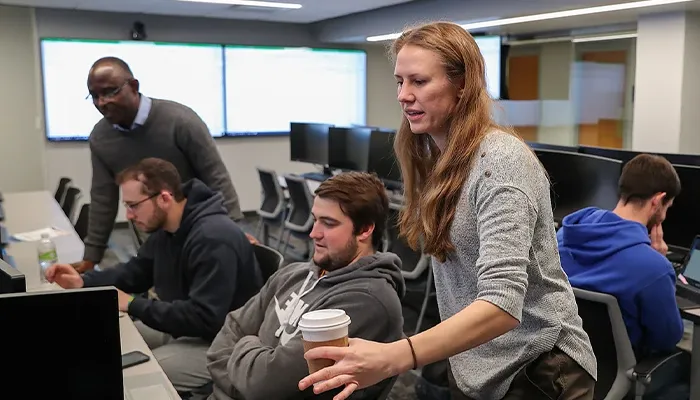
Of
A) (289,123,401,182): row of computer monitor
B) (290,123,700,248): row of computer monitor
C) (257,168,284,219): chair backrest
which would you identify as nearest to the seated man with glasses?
(290,123,700,248): row of computer monitor

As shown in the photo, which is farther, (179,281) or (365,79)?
(365,79)

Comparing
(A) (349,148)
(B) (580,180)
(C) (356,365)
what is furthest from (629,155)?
(C) (356,365)

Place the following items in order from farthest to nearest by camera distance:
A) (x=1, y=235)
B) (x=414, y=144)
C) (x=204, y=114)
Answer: (x=204, y=114) → (x=1, y=235) → (x=414, y=144)

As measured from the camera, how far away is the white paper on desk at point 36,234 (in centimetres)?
378

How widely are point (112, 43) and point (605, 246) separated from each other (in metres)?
6.53

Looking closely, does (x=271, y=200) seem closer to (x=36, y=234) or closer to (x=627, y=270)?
(x=36, y=234)

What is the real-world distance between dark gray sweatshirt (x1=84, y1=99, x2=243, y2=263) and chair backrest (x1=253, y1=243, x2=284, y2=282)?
22.1 inches

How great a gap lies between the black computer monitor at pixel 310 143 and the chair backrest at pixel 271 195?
0.64 meters

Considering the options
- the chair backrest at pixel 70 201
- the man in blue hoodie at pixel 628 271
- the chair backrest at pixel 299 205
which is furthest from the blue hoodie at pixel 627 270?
the chair backrest at pixel 70 201

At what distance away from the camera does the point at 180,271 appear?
2.45 m

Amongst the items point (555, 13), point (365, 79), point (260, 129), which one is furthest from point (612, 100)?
point (260, 129)

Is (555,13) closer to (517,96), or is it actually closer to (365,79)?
(517,96)

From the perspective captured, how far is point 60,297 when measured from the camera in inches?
43.2

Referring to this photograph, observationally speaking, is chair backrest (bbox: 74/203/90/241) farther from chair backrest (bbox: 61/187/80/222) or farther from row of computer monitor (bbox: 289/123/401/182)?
row of computer monitor (bbox: 289/123/401/182)
